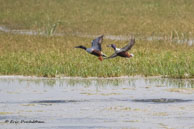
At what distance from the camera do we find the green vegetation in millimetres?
22234

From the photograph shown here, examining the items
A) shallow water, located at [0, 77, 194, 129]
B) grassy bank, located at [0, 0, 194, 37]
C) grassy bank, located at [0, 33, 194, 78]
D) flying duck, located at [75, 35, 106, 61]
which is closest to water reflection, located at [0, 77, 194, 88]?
shallow water, located at [0, 77, 194, 129]

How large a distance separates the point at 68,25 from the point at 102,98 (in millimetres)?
30803

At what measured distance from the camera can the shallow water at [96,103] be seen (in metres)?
13.6

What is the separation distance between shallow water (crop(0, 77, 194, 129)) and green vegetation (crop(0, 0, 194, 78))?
104 centimetres

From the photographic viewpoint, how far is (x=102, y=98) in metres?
17.1

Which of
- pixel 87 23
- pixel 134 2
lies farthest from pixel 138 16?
→ pixel 134 2

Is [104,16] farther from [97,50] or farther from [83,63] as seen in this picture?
[97,50]

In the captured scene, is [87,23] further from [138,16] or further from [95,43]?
[95,43]

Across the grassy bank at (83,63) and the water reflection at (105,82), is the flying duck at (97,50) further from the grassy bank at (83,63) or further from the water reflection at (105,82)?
the grassy bank at (83,63)

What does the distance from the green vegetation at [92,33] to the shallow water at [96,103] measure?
3.41 feet

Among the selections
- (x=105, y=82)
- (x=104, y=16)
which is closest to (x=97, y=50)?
(x=105, y=82)

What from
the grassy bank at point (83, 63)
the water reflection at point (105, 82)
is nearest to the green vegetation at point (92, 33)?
the grassy bank at point (83, 63)

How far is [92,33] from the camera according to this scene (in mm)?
42938

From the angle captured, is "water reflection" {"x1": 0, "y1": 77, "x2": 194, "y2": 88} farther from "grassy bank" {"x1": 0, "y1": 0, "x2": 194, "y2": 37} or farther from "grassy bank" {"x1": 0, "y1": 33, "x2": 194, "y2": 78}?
"grassy bank" {"x1": 0, "y1": 0, "x2": 194, "y2": 37}
